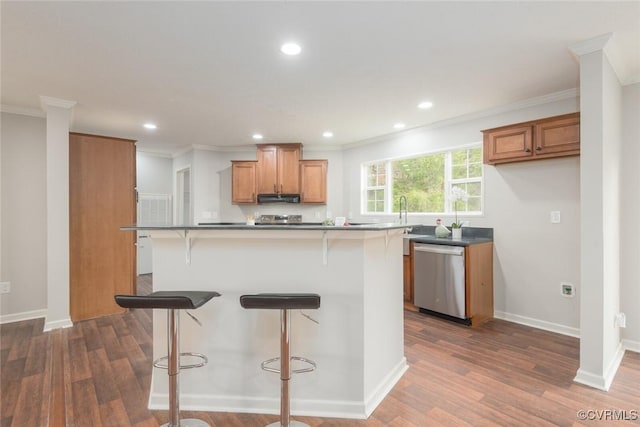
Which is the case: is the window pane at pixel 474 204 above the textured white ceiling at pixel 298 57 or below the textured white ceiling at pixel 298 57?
below

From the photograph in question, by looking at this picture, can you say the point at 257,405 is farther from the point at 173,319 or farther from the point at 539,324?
the point at 539,324

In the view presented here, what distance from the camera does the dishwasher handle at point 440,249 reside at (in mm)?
3531

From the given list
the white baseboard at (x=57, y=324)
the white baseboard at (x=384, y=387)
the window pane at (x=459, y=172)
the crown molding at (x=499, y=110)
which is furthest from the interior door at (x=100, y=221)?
the window pane at (x=459, y=172)

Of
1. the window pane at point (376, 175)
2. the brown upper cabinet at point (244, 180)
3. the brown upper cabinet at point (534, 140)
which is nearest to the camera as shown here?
the brown upper cabinet at point (534, 140)

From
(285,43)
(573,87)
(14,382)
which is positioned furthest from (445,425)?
(573,87)

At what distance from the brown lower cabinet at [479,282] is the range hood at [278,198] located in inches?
124

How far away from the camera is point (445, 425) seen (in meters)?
1.90

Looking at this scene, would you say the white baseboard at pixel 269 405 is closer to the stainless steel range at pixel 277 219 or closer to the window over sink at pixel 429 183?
the window over sink at pixel 429 183

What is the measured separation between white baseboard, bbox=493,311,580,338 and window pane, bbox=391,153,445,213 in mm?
1515

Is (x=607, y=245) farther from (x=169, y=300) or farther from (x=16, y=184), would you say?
(x=16, y=184)

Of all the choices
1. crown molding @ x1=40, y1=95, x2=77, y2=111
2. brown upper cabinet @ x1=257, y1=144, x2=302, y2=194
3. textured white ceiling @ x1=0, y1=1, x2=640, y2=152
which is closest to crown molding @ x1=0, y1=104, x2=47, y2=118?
textured white ceiling @ x1=0, y1=1, x2=640, y2=152

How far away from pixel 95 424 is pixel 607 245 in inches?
145

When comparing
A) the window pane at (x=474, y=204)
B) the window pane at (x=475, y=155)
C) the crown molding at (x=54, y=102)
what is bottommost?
the window pane at (x=474, y=204)

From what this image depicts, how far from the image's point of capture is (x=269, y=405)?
2.06 metres
